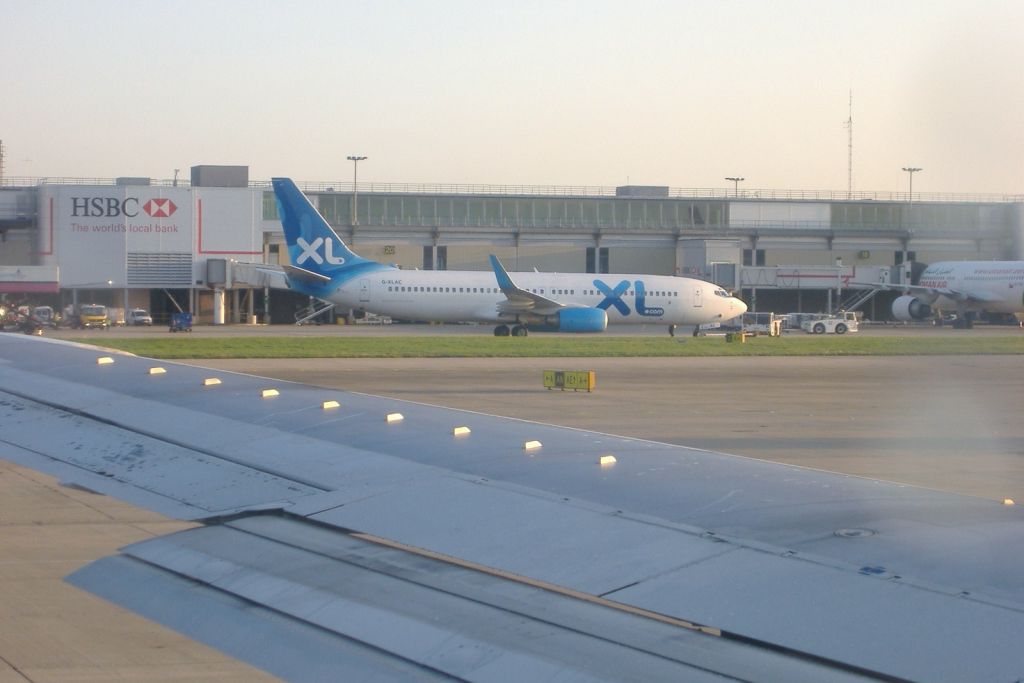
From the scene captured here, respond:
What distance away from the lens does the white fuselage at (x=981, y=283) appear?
160 feet

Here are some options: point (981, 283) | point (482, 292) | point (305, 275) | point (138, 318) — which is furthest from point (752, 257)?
point (138, 318)

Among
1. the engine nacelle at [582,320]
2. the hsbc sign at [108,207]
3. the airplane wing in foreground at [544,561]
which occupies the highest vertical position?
the hsbc sign at [108,207]

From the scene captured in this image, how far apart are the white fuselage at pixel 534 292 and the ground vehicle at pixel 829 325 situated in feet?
29.4

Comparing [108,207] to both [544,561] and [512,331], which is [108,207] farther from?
[544,561]

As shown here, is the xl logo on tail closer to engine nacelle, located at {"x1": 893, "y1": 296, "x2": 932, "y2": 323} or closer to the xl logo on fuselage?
the xl logo on fuselage

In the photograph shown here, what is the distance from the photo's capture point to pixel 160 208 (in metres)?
65.5

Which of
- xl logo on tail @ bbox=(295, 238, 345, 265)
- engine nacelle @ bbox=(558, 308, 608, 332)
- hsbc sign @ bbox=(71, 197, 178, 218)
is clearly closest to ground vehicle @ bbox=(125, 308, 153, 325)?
hsbc sign @ bbox=(71, 197, 178, 218)

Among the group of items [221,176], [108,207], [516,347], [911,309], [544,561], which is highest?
[221,176]

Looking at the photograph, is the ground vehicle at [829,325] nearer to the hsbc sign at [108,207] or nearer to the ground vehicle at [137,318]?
the ground vehicle at [137,318]

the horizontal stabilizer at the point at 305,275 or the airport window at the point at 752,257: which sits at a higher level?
the airport window at the point at 752,257

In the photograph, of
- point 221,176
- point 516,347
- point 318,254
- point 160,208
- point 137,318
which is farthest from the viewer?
point 221,176

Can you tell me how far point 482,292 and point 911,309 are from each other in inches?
1096

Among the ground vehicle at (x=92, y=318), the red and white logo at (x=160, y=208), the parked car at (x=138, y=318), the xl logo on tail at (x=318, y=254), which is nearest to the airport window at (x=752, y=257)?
the xl logo on tail at (x=318, y=254)

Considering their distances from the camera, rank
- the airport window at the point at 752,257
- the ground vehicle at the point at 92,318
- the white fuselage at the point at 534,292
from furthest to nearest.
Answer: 1. the airport window at the point at 752,257
2. the ground vehicle at the point at 92,318
3. the white fuselage at the point at 534,292
